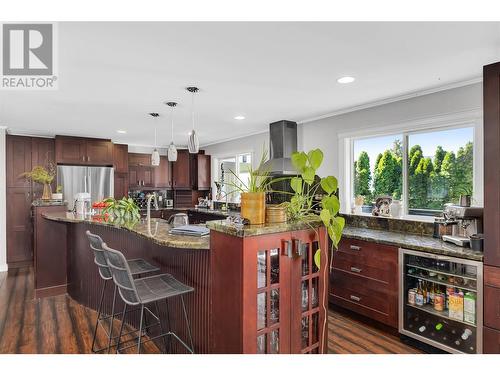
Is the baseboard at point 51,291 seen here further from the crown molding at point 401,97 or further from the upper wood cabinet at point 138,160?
the crown molding at point 401,97

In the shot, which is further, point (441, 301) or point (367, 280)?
point (367, 280)

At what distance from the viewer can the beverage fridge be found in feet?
→ 7.35

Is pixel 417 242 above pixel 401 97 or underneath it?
underneath

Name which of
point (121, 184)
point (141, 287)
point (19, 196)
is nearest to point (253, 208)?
point (141, 287)

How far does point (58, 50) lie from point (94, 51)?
0.77 ft

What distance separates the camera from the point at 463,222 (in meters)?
2.58

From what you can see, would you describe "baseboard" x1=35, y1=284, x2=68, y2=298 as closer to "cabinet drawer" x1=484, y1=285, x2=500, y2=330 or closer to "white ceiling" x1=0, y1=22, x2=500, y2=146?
"white ceiling" x1=0, y1=22, x2=500, y2=146

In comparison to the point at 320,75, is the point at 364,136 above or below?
below

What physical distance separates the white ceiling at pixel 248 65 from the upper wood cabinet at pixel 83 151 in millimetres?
1413

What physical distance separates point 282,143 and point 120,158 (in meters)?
3.67

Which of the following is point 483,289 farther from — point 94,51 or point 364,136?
point 94,51

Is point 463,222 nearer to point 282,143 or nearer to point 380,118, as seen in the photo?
point 380,118

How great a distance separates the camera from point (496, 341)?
2.08 meters
